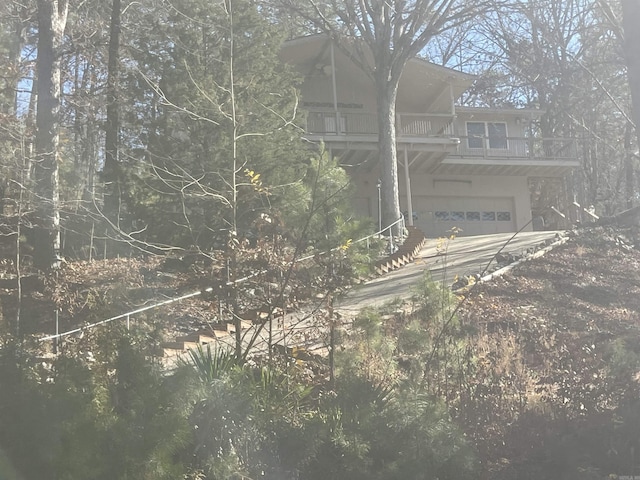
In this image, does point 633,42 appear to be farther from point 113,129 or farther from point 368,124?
point 368,124

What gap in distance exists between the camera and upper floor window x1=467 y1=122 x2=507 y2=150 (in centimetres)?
2786

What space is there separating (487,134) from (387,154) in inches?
384

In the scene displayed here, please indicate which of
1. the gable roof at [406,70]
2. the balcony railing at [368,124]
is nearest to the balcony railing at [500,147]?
the balcony railing at [368,124]

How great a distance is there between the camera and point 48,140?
14.1 meters

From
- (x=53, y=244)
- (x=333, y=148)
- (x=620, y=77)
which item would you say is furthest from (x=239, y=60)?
(x=620, y=77)

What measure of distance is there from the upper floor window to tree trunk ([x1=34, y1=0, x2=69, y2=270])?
17.6 metres

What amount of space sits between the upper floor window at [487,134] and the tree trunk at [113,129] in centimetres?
1507

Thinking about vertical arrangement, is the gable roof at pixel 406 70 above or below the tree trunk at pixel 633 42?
above

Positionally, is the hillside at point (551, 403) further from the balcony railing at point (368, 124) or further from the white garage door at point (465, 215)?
the white garage door at point (465, 215)

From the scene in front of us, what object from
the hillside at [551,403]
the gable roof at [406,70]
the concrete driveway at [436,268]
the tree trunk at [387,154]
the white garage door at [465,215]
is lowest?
the hillside at [551,403]

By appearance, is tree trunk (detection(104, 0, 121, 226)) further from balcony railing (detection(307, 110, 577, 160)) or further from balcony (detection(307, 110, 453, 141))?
balcony railing (detection(307, 110, 577, 160))

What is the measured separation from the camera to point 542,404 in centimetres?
589

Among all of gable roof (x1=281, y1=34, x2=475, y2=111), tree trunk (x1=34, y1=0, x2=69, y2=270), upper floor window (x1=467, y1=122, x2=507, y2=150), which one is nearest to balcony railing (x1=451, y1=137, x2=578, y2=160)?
upper floor window (x1=467, y1=122, x2=507, y2=150)

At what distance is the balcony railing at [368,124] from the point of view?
2375 centimetres
